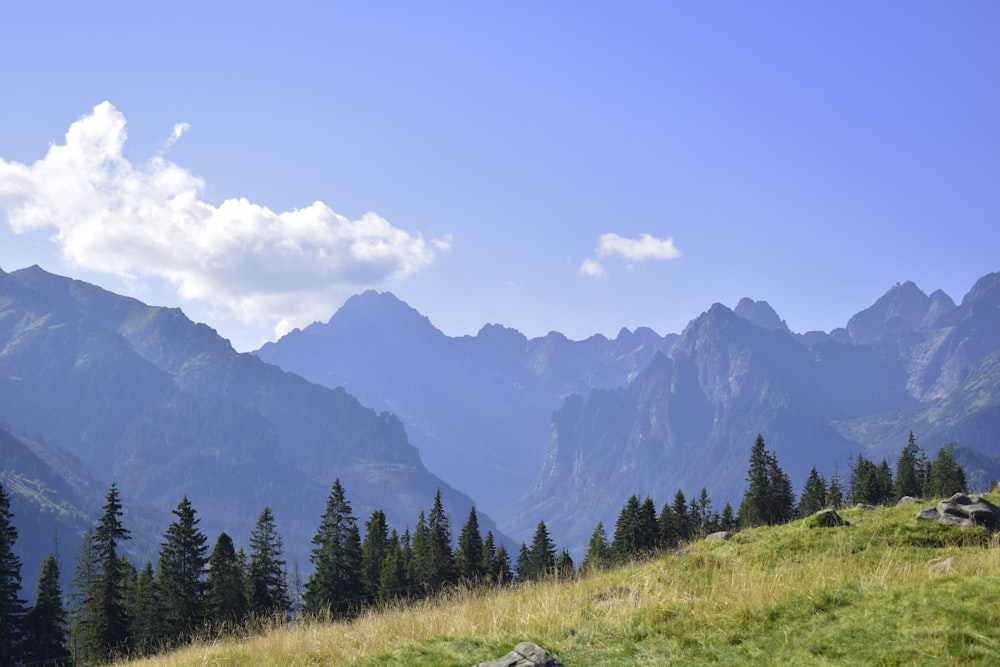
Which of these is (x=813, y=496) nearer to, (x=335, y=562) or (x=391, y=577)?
(x=391, y=577)

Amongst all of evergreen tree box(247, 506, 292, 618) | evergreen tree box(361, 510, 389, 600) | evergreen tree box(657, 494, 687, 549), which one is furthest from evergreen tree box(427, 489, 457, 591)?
evergreen tree box(657, 494, 687, 549)

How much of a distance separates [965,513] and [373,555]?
6857cm

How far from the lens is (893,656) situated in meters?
9.15

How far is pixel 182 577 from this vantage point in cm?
5700

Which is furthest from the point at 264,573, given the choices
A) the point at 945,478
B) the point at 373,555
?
the point at 945,478

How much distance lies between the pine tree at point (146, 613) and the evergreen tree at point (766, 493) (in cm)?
7904

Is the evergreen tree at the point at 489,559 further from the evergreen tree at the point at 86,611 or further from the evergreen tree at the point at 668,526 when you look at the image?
the evergreen tree at the point at 86,611

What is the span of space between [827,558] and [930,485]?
337ft

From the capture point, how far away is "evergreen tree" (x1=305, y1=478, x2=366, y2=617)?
6706cm

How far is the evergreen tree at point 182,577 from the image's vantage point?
5597cm

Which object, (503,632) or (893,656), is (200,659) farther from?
(893,656)

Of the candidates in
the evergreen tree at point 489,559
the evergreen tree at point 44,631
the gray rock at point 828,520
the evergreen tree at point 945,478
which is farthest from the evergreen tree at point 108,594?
the evergreen tree at point 945,478

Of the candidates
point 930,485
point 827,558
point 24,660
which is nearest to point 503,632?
point 827,558

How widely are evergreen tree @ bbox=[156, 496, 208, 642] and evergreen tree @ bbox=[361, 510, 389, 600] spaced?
18.4 metres
